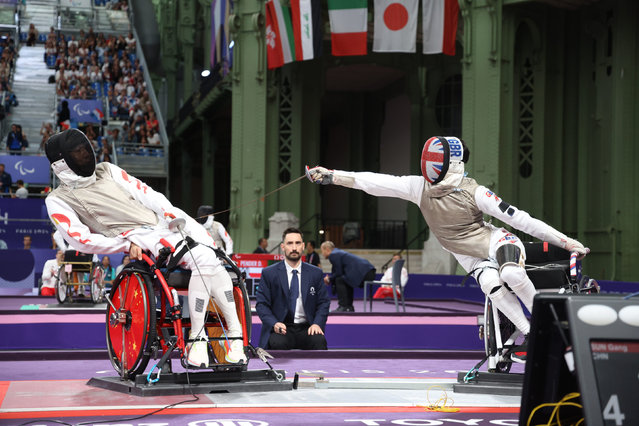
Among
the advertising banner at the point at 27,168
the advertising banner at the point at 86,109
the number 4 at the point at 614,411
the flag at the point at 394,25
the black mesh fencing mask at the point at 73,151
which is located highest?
the flag at the point at 394,25

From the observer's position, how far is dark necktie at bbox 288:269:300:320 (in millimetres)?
9641

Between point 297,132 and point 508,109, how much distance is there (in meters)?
6.35

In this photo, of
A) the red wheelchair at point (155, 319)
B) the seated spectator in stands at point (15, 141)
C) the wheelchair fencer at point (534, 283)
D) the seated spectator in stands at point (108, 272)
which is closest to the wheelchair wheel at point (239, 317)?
the red wheelchair at point (155, 319)

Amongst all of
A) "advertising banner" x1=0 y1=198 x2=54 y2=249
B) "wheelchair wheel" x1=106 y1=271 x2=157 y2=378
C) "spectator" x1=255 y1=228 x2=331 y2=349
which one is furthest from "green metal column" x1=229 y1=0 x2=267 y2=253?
"wheelchair wheel" x1=106 y1=271 x2=157 y2=378

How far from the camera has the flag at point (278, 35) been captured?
76.4 feet

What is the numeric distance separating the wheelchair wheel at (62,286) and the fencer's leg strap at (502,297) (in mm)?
10864

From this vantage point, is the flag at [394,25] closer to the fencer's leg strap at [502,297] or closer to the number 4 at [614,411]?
the fencer's leg strap at [502,297]

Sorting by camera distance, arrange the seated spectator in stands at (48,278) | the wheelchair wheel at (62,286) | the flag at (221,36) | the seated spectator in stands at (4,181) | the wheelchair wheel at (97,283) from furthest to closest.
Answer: the seated spectator in stands at (4,181)
the flag at (221,36)
the seated spectator in stands at (48,278)
the wheelchair wheel at (62,286)
the wheelchair wheel at (97,283)

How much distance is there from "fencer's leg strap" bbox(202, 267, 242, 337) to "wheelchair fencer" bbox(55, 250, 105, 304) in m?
9.55

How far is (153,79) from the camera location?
43.4 meters

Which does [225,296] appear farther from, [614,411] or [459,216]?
[614,411]

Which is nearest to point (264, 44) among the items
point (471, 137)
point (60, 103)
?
point (471, 137)

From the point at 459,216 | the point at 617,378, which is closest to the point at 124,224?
the point at 459,216

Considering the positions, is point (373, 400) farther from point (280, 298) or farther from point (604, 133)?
point (604, 133)
